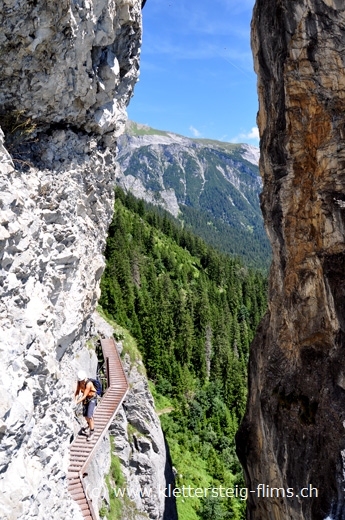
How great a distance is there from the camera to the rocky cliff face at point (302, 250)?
517 inches

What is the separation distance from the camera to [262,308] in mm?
90812

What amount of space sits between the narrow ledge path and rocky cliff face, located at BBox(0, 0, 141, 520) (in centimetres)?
102

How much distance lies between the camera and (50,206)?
12016 millimetres

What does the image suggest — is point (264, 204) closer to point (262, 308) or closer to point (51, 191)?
point (51, 191)

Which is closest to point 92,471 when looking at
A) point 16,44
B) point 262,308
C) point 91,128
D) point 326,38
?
point 91,128

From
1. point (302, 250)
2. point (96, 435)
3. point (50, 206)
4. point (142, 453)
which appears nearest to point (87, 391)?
point (96, 435)

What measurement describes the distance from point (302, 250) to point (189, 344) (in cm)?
4338

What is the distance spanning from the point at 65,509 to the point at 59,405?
2887 millimetres

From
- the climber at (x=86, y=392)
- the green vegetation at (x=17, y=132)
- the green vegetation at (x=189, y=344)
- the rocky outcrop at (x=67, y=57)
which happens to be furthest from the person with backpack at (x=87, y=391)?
the green vegetation at (x=189, y=344)

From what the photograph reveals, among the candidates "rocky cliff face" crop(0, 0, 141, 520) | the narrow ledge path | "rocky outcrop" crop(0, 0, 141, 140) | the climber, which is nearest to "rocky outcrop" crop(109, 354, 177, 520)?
the narrow ledge path

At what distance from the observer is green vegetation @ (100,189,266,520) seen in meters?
35.8

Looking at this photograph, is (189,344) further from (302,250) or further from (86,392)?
(86,392)

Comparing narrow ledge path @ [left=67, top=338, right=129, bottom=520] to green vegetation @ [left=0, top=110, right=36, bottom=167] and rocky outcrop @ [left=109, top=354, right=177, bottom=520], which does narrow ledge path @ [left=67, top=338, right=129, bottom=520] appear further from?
green vegetation @ [left=0, top=110, right=36, bottom=167]

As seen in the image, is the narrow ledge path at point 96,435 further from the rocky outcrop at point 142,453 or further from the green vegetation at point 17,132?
the green vegetation at point 17,132
